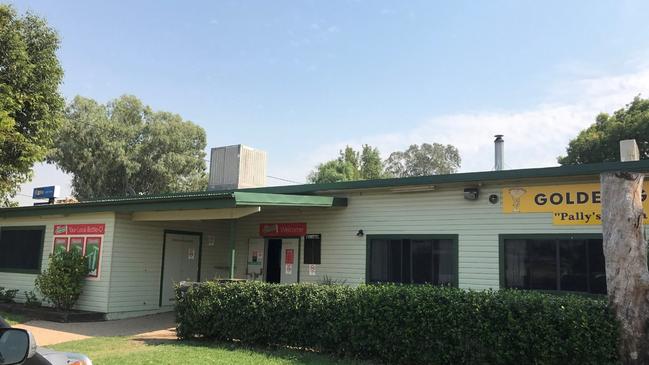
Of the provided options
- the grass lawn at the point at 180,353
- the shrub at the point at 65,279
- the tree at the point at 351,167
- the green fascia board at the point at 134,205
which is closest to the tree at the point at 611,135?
the tree at the point at 351,167

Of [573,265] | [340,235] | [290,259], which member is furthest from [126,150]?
[573,265]

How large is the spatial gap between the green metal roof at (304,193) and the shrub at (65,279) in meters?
1.34

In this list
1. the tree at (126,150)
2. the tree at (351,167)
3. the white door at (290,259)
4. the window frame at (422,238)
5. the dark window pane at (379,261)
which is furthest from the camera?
the tree at (351,167)

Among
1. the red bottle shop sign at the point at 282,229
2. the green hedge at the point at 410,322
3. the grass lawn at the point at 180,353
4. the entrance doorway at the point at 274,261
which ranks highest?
the red bottle shop sign at the point at 282,229

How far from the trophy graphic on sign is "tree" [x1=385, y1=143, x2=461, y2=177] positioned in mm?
50786

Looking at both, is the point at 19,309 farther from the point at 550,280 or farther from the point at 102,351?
the point at 550,280

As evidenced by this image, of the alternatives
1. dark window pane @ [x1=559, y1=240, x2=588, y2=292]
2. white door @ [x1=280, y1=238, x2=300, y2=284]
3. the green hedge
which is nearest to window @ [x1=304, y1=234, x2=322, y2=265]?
white door @ [x1=280, y1=238, x2=300, y2=284]

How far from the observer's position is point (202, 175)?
40688mm

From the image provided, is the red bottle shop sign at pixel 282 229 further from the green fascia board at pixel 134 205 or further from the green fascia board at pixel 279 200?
the green fascia board at pixel 134 205

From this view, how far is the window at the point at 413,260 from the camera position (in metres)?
11.6

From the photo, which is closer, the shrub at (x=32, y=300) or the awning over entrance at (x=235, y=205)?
the awning over entrance at (x=235, y=205)

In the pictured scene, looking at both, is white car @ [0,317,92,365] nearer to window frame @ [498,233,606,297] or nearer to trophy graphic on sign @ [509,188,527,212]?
window frame @ [498,233,606,297]

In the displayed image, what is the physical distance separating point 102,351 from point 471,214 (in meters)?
7.51

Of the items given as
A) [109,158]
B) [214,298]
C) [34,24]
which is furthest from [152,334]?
[109,158]
